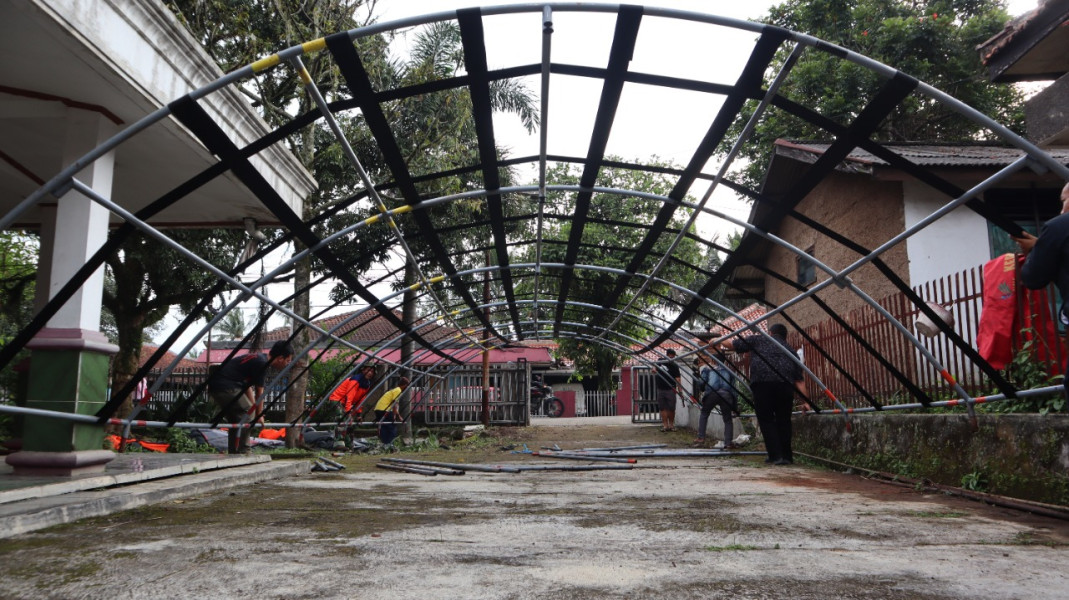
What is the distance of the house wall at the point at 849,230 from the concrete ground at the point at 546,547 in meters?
6.26

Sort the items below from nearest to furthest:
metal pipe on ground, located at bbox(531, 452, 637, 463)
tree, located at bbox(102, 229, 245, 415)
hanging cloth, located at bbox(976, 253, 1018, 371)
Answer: hanging cloth, located at bbox(976, 253, 1018, 371) < metal pipe on ground, located at bbox(531, 452, 637, 463) < tree, located at bbox(102, 229, 245, 415)

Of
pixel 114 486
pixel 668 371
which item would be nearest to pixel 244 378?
pixel 114 486

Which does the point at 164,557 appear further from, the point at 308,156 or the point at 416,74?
the point at 308,156

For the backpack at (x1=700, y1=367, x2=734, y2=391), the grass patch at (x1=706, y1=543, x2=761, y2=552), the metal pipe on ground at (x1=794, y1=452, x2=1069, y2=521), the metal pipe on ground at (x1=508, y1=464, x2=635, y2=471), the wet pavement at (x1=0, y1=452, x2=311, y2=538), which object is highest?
the backpack at (x1=700, y1=367, x2=734, y2=391)

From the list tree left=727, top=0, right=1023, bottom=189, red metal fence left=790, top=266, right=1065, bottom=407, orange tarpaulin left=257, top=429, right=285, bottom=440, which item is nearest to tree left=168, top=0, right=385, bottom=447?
orange tarpaulin left=257, top=429, right=285, bottom=440

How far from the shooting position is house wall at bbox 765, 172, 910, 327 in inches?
439

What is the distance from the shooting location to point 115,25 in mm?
4613

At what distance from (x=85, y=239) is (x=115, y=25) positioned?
1517 millimetres

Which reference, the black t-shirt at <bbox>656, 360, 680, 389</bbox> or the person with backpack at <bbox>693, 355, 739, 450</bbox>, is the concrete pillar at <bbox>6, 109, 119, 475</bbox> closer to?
the person with backpack at <bbox>693, 355, 739, 450</bbox>

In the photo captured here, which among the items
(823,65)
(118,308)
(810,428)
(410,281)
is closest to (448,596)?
(810,428)

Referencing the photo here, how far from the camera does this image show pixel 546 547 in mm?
3521

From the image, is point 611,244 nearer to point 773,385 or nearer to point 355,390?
point 355,390

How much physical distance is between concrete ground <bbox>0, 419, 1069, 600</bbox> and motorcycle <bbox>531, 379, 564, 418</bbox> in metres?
27.4

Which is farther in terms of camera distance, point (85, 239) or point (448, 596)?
point (85, 239)
